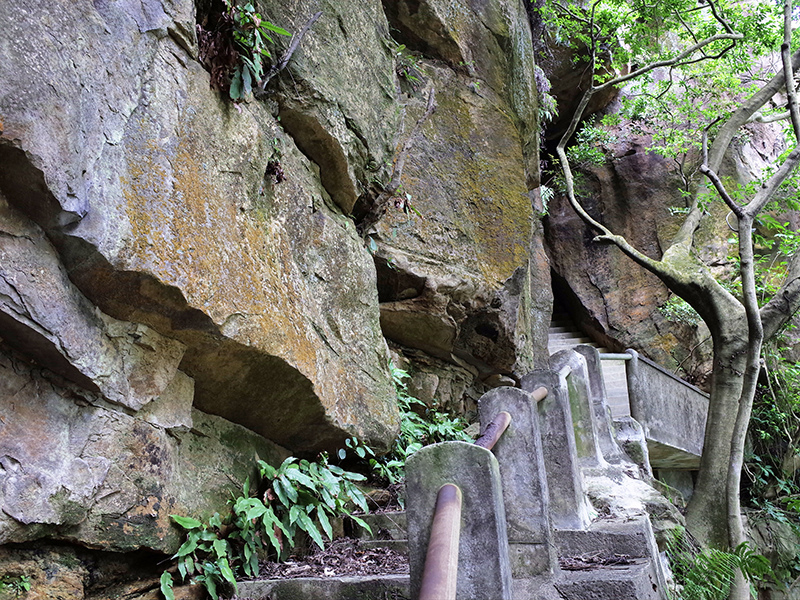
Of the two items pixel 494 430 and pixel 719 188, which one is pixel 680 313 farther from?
pixel 494 430

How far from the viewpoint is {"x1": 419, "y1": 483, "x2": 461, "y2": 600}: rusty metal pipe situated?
1.50 metres

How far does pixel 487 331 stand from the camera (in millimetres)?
7262

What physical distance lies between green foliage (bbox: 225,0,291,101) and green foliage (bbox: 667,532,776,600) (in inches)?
163

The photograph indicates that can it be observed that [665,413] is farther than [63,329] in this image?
Yes

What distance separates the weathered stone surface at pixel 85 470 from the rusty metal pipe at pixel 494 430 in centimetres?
156

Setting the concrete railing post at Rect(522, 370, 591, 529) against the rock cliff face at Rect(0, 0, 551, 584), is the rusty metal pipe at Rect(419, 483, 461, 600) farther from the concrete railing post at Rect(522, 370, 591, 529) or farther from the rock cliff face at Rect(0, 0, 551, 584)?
the concrete railing post at Rect(522, 370, 591, 529)

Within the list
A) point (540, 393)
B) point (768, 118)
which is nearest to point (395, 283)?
point (540, 393)

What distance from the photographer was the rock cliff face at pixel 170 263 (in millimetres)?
2303

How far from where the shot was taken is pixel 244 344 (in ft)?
9.94

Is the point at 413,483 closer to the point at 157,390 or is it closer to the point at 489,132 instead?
the point at 157,390

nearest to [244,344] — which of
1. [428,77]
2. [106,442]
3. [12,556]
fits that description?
[106,442]

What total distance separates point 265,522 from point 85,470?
3.63ft

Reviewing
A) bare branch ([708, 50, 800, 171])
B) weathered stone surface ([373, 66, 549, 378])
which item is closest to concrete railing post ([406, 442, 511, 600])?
weathered stone surface ([373, 66, 549, 378])

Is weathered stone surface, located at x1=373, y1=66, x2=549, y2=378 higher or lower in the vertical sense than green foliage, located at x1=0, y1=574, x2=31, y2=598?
higher
